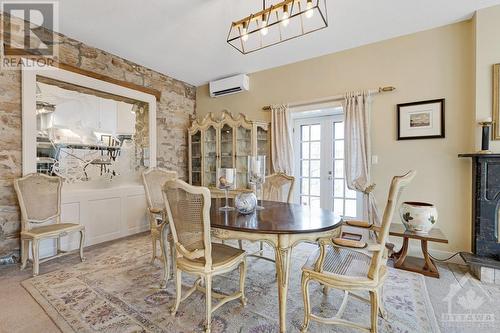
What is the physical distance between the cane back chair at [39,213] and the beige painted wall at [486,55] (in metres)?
4.73

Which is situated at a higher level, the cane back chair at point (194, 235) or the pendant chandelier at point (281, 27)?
the pendant chandelier at point (281, 27)

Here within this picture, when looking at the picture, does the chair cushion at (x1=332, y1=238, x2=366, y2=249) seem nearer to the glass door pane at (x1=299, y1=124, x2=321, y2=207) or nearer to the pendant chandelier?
the pendant chandelier

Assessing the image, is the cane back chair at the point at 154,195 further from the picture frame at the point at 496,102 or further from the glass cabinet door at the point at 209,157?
the picture frame at the point at 496,102

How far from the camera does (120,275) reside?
2.50 meters

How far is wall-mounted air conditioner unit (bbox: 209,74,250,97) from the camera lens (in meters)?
4.28

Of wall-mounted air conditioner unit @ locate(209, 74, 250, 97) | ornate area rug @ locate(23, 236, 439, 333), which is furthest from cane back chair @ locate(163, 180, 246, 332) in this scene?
wall-mounted air conditioner unit @ locate(209, 74, 250, 97)

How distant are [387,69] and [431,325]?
2863 millimetres

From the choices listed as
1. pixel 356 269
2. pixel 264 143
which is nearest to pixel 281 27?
pixel 264 143

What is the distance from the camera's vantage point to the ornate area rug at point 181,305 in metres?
1.73

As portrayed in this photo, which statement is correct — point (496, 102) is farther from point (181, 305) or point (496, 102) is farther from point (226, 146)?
point (181, 305)

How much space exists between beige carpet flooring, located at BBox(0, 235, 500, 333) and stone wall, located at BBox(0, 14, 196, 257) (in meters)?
0.71

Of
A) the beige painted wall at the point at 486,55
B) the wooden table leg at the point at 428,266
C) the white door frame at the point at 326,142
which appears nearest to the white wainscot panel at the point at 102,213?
the white door frame at the point at 326,142

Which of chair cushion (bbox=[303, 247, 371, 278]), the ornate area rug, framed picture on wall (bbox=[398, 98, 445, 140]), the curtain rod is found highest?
the curtain rod

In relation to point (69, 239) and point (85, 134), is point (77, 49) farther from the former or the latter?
point (69, 239)
